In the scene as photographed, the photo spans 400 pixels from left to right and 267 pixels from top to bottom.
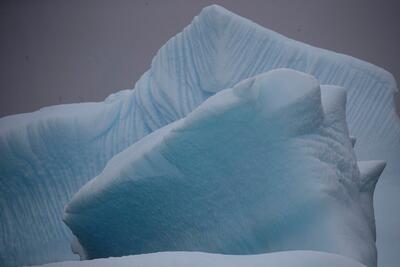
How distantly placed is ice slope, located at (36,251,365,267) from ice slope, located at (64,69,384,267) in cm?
8

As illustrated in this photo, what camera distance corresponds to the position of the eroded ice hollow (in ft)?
2.76

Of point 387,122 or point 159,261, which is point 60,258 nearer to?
point 159,261

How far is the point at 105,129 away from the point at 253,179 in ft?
1.05

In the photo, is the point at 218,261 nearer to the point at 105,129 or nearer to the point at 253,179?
the point at 253,179

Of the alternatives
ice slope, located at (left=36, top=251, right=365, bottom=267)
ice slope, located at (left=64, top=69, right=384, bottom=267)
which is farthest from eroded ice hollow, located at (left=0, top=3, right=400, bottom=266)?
ice slope, located at (left=36, top=251, right=365, bottom=267)

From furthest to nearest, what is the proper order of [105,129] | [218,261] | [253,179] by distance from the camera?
[105,129]
[253,179]
[218,261]

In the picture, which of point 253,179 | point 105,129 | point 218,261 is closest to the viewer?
point 218,261

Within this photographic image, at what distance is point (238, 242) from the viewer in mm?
640

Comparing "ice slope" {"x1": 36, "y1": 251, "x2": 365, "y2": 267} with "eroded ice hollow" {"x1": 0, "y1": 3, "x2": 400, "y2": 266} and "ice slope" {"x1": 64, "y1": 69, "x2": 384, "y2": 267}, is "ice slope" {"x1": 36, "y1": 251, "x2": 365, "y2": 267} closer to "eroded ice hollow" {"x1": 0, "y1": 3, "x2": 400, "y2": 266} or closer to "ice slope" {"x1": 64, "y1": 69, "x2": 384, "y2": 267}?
"ice slope" {"x1": 64, "y1": 69, "x2": 384, "y2": 267}

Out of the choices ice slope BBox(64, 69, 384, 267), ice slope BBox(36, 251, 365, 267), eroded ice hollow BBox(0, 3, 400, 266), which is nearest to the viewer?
ice slope BBox(36, 251, 365, 267)

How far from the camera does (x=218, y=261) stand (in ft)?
1.61

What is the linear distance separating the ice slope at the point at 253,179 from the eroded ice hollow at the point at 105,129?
0.20 meters

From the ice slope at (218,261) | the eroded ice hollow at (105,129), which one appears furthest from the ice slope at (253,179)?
the eroded ice hollow at (105,129)

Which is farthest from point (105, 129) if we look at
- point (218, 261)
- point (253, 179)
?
point (218, 261)
